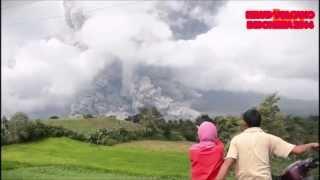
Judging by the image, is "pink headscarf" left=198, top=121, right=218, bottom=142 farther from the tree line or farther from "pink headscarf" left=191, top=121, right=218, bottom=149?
the tree line

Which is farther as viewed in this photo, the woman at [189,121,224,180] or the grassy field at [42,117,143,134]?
the grassy field at [42,117,143,134]

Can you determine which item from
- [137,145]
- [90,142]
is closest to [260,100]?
[137,145]

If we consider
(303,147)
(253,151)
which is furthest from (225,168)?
(303,147)

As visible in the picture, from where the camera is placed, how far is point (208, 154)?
4441mm

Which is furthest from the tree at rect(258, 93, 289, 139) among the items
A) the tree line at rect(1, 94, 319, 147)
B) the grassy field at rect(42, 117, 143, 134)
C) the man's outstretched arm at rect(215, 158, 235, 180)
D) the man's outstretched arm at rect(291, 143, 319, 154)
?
the man's outstretched arm at rect(291, 143, 319, 154)

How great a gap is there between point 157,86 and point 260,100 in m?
1.54

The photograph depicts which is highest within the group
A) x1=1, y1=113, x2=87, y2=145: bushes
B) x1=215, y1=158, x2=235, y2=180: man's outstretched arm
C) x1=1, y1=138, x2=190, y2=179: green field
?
x1=1, y1=113, x2=87, y2=145: bushes

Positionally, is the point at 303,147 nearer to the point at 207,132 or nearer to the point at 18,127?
the point at 207,132

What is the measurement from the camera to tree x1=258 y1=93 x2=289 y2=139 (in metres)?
7.88

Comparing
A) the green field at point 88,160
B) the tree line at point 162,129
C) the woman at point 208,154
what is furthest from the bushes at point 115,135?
the woman at point 208,154

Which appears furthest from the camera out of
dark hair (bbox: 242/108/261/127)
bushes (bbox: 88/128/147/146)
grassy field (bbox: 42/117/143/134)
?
bushes (bbox: 88/128/147/146)

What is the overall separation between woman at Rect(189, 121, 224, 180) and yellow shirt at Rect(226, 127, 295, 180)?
1.40 ft

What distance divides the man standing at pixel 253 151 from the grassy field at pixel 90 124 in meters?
5.13

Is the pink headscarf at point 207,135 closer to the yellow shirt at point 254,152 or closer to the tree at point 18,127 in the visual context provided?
the yellow shirt at point 254,152
